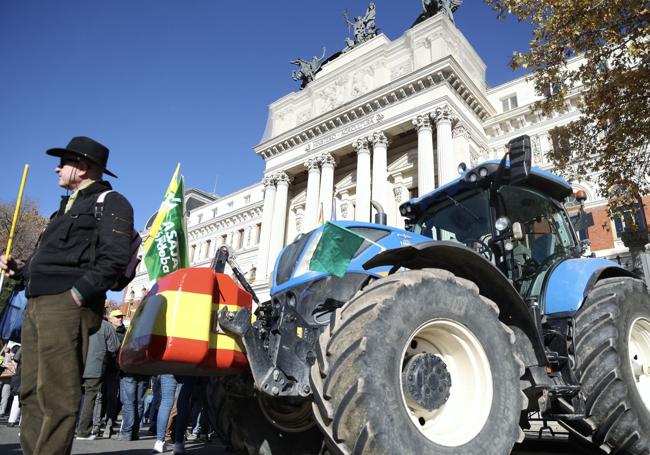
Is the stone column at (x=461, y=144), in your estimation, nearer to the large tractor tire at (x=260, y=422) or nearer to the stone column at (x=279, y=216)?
the stone column at (x=279, y=216)

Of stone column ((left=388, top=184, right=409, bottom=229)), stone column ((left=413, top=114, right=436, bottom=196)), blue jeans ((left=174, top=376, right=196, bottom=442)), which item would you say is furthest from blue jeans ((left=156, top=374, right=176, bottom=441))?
stone column ((left=388, top=184, right=409, bottom=229))

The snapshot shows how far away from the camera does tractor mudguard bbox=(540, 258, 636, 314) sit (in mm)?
3559

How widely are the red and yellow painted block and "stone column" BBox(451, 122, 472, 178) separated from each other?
68.0ft

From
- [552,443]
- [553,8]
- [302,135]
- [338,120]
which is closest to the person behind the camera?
[552,443]

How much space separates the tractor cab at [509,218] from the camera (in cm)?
383

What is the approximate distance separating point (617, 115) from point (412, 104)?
15164 millimetres

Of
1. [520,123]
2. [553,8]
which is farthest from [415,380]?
[520,123]

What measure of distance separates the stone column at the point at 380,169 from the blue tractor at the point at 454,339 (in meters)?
19.9

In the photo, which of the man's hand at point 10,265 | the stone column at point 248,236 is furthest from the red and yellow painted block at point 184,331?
the stone column at point 248,236

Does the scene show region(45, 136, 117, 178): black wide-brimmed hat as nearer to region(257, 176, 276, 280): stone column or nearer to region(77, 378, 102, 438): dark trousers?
region(77, 378, 102, 438): dark trousers

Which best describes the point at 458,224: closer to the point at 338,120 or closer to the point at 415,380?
the point at 415,380

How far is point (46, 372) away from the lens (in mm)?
2412

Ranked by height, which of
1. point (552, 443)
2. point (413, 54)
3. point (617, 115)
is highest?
point (413, 54)

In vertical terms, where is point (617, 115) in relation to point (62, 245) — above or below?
above
